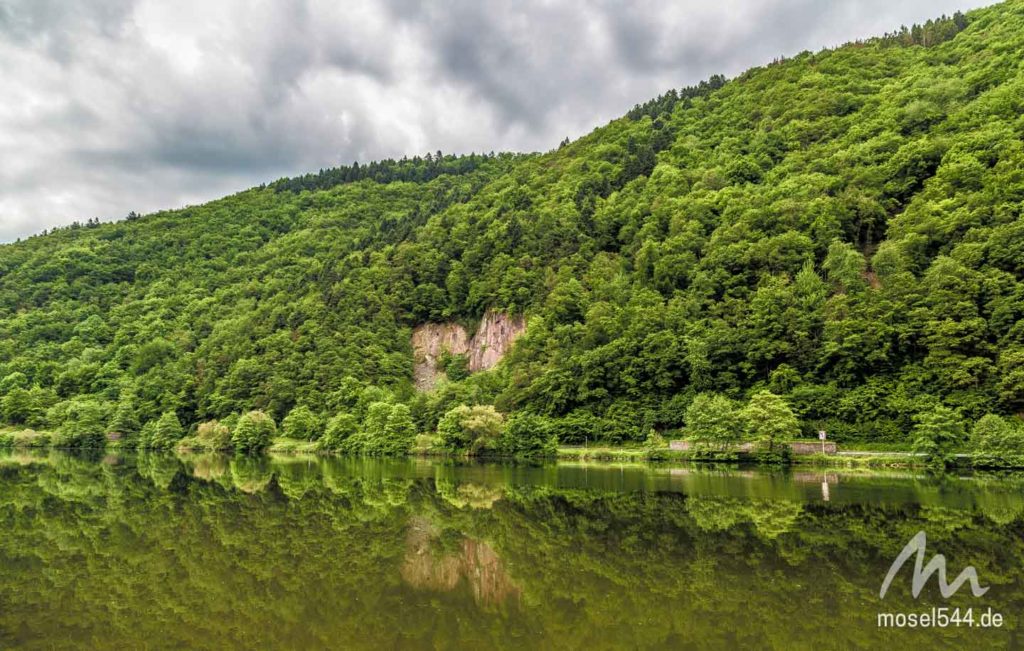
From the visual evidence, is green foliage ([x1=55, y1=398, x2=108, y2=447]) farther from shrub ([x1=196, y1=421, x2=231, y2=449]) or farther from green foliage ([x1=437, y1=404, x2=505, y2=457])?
green foliage ([x1=437, y1=404, x2=505, y2=457])

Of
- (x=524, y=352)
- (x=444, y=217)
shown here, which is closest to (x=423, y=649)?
(x=524, y=352)

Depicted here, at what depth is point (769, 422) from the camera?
2051 inches

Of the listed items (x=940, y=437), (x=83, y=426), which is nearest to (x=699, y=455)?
(x=940, y=437)

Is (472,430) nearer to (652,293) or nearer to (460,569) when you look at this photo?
(652,293)

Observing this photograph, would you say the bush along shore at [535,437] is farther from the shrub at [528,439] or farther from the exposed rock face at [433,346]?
the exposed rock face at [433,346]

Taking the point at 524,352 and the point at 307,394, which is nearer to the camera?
the point at 524,352

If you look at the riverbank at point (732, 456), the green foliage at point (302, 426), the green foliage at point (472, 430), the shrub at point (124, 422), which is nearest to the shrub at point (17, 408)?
the shrub at point (124, 422)

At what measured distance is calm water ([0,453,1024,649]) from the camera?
1047 centimetres

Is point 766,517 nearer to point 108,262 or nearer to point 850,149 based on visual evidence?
point 850,149

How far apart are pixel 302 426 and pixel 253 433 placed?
22.7ft

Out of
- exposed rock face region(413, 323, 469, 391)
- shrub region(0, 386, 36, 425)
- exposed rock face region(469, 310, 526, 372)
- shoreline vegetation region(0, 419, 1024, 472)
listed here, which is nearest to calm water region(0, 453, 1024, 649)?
shoreline vegetation region(0, 419, 1024, 472)

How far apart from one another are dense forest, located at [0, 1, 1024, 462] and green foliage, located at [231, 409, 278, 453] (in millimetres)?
275

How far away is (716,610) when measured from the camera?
1141cm

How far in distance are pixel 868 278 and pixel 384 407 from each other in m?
61.9
